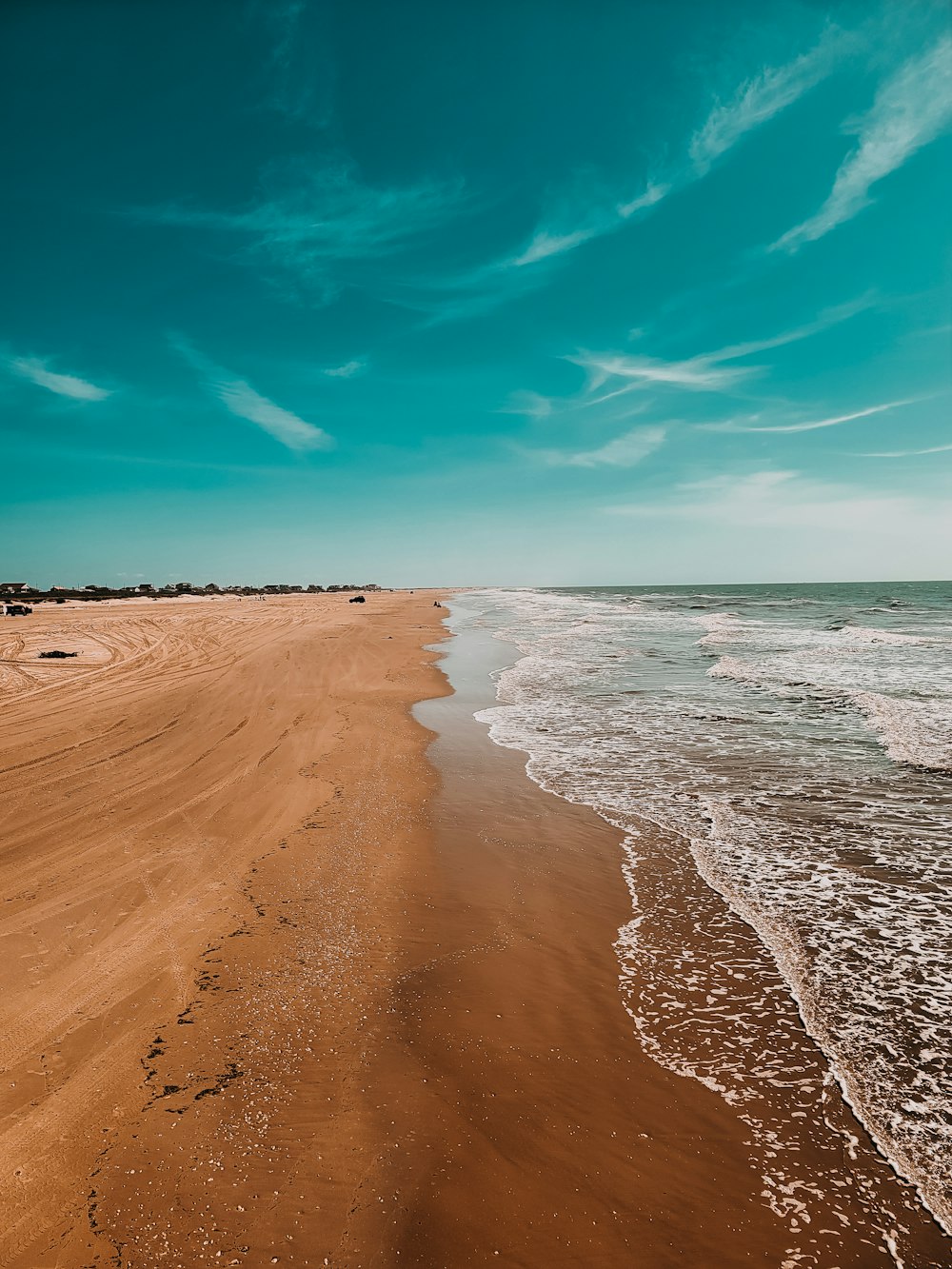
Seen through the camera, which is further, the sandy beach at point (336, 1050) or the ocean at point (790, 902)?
the ocean at point (790, 902)

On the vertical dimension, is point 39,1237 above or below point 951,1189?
above

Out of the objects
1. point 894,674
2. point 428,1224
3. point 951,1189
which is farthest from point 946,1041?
point 894,674

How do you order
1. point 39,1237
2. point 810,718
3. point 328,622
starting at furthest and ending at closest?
1. point 328,622
2. point 810,718
3. point 39,1237

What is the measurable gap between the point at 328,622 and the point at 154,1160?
33809 mm

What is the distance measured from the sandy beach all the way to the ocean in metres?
0.21

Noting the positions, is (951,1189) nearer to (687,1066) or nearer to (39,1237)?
(687,1066)

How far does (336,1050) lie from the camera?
338 cm

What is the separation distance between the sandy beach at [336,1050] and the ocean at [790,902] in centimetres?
21

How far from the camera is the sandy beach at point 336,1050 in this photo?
2451 mm

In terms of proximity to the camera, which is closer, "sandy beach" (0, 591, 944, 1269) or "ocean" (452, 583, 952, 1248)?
"sandy beach" (0, 591, 944, 1269)

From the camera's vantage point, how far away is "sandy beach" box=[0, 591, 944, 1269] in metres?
2.45

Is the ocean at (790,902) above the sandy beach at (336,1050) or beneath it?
beneath

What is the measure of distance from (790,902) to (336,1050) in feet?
12.9

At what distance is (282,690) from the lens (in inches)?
563
